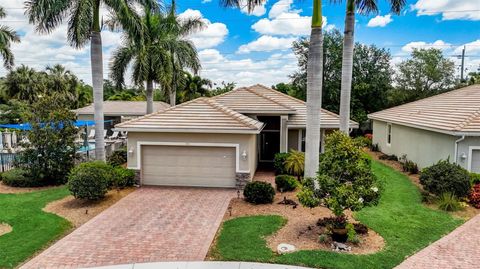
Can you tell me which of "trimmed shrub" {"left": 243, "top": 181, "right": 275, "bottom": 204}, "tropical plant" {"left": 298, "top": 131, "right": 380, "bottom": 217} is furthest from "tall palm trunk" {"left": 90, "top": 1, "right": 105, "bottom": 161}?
"tropical plant" {"left": 298, "top": 131, "right": 380, "bottom": 217}

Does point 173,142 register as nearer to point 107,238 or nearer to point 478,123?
point 107,238

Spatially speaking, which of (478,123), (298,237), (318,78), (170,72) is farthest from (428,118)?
(170,72)

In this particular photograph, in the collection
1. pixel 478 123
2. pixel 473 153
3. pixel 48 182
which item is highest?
pixel 478 123

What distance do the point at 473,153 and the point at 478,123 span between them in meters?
1.27

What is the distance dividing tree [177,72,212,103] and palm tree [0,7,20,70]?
1579 cm

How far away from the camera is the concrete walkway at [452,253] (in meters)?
7.87

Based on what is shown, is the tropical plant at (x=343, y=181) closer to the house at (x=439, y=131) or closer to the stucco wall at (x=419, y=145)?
the house at (x=439, y=131)

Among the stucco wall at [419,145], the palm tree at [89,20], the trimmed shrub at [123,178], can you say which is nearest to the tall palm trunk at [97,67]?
the palm tree at [89,20]

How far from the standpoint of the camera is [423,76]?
110 ft

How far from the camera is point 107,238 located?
9305mm

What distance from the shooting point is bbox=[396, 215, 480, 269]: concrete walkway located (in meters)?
7.87

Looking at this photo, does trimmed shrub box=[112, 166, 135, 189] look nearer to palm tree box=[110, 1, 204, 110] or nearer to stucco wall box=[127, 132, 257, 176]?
stucco wall box=[127, 132, 257, 176]

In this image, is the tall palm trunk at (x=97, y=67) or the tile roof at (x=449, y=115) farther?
the tall palm trunk at (x=97, y=67)

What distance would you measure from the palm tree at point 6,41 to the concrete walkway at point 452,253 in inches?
1237
